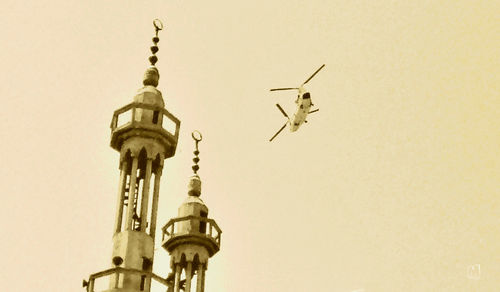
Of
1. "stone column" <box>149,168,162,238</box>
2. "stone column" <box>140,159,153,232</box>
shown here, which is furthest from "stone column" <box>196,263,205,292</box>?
"stone column" <box>140,159,153,232</box>

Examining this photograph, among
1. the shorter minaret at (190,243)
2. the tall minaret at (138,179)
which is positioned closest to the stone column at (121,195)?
the tall minaret at (138,179)

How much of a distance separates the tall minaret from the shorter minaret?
1101 centimetres

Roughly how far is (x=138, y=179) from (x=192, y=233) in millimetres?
11747

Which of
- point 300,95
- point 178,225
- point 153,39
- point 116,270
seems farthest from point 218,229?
point 116,270

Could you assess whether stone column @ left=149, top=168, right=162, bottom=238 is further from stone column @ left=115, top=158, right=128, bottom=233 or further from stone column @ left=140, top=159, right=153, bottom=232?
stone column @ left=115, top=158, right=128, bottom=233

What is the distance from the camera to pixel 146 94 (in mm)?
36312

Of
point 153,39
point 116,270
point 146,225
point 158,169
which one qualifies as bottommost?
point 116,270

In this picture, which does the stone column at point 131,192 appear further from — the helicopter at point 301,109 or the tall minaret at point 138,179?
the helicopter at point 301,109

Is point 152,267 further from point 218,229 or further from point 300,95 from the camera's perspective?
point 300,95

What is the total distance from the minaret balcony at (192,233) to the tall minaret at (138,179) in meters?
11.0

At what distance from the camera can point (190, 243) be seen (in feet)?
152

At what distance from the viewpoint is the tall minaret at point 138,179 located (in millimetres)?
31797

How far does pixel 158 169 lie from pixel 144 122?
5.94ft

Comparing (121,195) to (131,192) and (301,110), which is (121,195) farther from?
(301,110)
